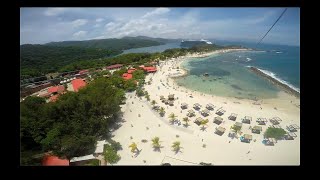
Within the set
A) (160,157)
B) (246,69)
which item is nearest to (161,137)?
(160,157)

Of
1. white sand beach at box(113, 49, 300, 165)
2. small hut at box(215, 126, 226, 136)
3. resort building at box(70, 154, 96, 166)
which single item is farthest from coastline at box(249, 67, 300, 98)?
resort building at box(70, 154, 96, 166)

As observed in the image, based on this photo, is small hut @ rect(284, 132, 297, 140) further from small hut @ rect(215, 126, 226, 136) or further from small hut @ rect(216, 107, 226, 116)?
small hut @ rect(216, 107, 226, 116)

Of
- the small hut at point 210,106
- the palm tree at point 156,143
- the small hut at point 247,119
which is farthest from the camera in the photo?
the small hut at point 210,106

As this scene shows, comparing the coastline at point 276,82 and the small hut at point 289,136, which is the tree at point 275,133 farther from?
the coastline at point 276,82

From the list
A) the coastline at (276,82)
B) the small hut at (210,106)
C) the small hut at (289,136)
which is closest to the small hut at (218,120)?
the small hut at (210,106)

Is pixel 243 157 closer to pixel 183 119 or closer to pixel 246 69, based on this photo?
pixel 183 119

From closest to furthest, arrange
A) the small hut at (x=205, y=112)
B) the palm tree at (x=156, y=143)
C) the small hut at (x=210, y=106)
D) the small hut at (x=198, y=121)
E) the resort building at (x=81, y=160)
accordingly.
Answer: the resort building at (x=81, y=160)
the palm tree at (x=156, y=143)
the small hut at (x=198, y=121)
the small hut at (x=205, y=112)
the small hut at (x=210, y=106)
